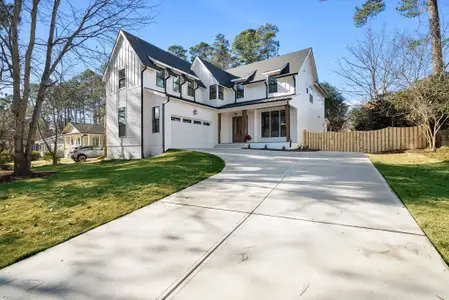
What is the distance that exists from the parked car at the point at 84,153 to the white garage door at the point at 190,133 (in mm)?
10873

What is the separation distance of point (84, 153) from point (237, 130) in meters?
13.7

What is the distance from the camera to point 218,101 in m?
18.2

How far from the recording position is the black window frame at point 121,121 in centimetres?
1536

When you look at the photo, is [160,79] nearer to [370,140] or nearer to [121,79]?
[121,79]

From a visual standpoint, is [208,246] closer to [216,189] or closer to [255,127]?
[216,189]

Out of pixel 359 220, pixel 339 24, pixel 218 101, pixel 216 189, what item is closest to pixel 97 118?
pixel 218 101

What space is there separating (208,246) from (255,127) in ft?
48.1

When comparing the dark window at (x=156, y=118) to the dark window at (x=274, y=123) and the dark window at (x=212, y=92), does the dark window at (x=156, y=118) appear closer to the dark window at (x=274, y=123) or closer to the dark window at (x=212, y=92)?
the dark window at (x=212, y=92)

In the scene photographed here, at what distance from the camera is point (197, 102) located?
55.6 feet

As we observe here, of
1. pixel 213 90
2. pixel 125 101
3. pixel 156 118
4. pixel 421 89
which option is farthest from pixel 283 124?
pixel 125 101

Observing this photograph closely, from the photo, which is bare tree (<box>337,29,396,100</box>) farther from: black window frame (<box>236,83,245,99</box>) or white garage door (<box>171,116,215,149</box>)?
white garage door (<box>171,116,215,149</box>)

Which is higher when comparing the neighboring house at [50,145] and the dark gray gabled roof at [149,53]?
the dark gray gabled roof at [149,53]

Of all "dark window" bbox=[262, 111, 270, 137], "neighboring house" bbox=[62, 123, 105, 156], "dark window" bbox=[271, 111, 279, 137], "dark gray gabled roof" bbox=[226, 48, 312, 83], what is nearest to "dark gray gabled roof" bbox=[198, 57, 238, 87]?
"dark gray gabled roof" bbox=[226, 48, 312, 83]

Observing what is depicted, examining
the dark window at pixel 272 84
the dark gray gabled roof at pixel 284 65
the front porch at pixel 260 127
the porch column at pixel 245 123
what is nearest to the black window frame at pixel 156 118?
the front porch at pixel 260 127
